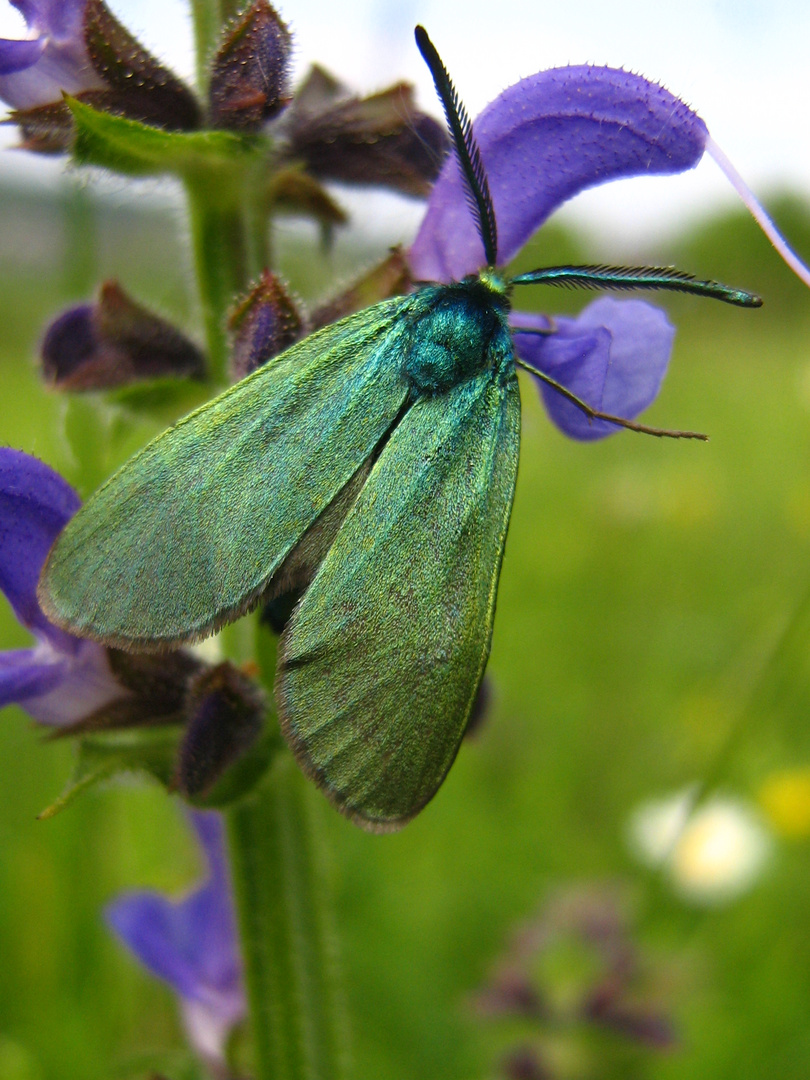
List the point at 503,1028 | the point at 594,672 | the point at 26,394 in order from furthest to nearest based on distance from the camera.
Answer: the point at 26,394 → the point at 594,672 → the point at 503,1028

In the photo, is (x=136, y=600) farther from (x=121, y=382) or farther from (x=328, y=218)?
(x=328, y=218)

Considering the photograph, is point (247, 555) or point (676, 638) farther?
point (676, 638)

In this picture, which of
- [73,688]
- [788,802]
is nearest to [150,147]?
[73,688]

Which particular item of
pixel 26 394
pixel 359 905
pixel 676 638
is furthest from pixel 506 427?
pixel 26 394

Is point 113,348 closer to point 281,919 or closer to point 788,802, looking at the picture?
point 281,919

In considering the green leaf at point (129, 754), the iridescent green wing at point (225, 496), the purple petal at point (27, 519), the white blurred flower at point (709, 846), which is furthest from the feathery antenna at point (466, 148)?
the white blurred flower at point (709, 846)

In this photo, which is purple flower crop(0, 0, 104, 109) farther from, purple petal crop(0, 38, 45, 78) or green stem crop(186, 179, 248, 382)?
green stem crop(186, 179, 248, 382)
